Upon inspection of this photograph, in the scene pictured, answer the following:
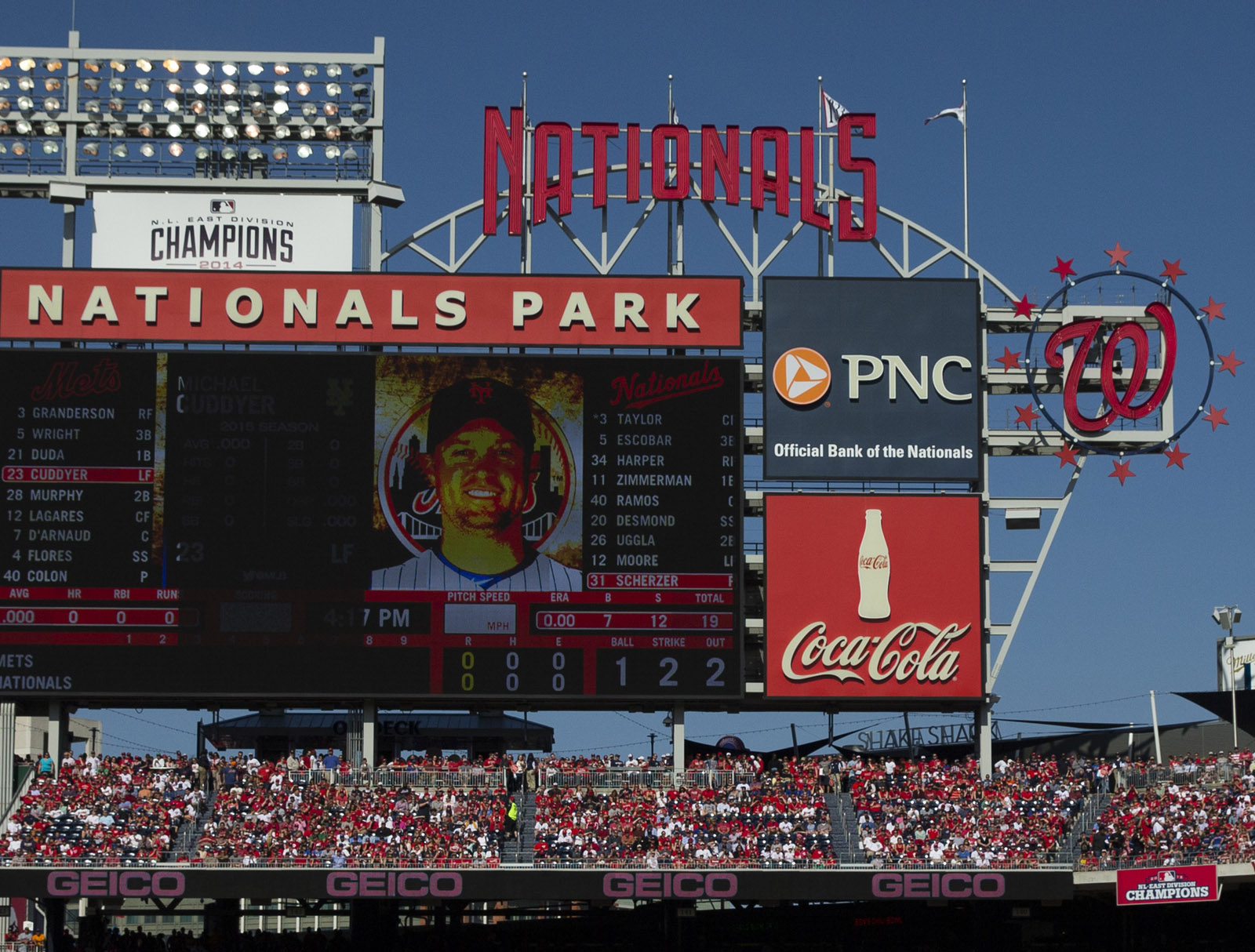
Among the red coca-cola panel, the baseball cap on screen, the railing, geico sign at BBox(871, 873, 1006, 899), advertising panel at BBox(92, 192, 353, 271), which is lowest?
geico sign at BBox(871, 873, 1006, 899)

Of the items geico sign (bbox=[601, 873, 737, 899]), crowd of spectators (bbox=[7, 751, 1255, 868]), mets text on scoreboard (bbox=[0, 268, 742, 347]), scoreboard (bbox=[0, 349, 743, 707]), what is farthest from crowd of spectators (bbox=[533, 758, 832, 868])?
mets text on scoreboard (bbox=[0, 268, 742, 347])

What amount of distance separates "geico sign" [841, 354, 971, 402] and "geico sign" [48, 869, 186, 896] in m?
Result: 16.1

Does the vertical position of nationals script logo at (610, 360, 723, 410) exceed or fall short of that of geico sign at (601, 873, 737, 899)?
it exceeds it

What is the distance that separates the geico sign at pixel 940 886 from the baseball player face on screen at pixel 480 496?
810 cm

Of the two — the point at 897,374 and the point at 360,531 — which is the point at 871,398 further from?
the point at 360,531

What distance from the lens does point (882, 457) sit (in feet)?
120

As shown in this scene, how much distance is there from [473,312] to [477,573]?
530 centimetres

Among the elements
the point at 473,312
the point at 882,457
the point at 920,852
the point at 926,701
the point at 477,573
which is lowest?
the point at 920,852

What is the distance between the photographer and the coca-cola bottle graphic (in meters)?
36.3

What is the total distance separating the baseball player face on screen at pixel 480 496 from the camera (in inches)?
1395

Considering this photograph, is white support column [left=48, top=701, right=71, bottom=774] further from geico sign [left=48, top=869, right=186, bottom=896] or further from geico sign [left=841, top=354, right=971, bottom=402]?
geico sign [left=841, top=354, right=971, bottom=402]

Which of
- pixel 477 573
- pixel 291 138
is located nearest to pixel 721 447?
pixel 477 573

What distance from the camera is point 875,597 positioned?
36.4 metres

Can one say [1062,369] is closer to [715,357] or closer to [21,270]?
[715,357]
